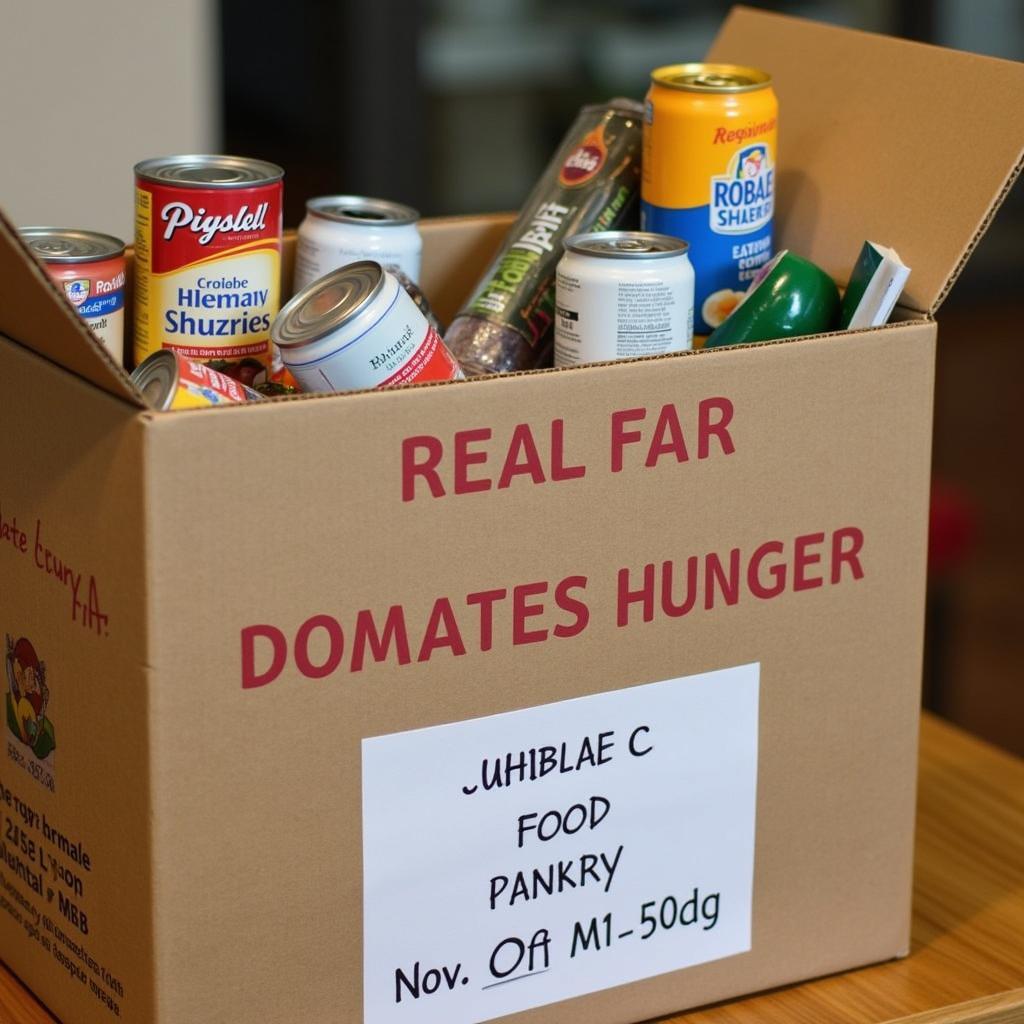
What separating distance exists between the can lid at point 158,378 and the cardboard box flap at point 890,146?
0.38 m

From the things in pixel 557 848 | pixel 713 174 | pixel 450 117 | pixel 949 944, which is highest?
pixel 713 174

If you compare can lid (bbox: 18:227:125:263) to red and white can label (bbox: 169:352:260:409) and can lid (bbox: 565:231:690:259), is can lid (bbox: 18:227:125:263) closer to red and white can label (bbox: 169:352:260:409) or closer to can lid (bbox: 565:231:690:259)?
red and white can label (bbox: 169:352:260:409)

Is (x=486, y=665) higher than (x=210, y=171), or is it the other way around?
(x=210, y=171)

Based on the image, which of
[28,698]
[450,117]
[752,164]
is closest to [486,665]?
[28,698]

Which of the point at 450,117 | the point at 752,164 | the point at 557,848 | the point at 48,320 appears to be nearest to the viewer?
the point at 48,320

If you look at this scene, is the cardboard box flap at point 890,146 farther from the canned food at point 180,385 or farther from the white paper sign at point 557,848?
the canned food at point 180,385

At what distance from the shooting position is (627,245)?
33.1 inches

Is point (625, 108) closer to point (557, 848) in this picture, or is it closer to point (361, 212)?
point (361, 212)

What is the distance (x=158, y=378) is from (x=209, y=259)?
123mm

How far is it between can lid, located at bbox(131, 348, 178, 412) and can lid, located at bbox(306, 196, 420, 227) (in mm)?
204

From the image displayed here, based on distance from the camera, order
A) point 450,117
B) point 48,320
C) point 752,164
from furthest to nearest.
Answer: point 450,117 → point 752,164 → point 48,320

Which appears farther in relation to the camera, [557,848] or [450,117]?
[450,117]

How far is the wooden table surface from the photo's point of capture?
33.4 inches

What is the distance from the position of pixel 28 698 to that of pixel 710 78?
50cm
